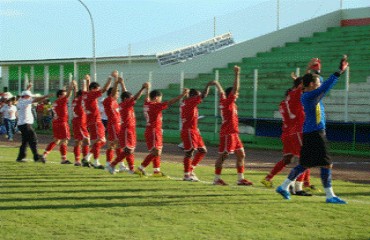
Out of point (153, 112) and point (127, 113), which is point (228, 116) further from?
point (127, 113)

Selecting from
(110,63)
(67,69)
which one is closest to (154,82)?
(110,63)

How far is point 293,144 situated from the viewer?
13.0 m

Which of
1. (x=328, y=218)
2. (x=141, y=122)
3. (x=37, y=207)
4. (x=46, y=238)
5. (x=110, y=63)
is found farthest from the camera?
(x=110, y=63)

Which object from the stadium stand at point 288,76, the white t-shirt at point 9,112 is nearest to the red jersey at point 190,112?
the stadium stand at point 288,76

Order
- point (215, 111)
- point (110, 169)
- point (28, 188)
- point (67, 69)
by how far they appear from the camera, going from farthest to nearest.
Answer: point (67, 69), point (215, 111), point (110, 169), point (28, 188)

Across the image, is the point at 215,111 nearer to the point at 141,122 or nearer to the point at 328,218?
the point at 141,122

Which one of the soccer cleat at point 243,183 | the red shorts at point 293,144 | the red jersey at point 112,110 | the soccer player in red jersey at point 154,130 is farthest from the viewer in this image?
the red jersey at point 112,110

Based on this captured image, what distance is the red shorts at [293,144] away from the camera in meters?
12.9

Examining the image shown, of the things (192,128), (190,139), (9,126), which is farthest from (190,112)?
(9,126)

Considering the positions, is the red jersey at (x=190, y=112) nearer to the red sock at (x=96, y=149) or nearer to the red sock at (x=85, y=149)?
the red sock at (x=96, y=149)

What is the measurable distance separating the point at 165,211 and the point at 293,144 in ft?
12.1

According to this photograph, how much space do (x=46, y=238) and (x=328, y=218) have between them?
367 centimetres

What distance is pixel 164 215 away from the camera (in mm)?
9773

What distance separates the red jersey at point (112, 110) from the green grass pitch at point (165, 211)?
98.2 inches
